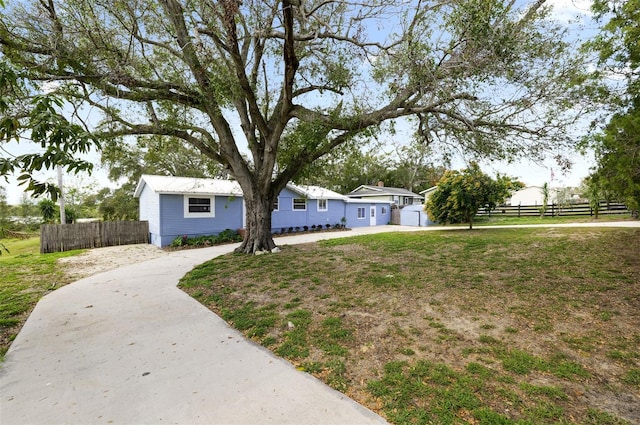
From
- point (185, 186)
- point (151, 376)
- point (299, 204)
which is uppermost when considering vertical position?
point (185, 186)

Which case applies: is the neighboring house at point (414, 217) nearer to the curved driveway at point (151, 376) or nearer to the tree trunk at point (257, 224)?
the tree trunk at point (257, 224)

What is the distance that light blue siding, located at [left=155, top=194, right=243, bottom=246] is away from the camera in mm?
12336

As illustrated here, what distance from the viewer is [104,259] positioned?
30.8ft

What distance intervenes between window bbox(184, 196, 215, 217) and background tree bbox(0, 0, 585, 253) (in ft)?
16.4

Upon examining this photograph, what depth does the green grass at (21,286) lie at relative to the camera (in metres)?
4.13

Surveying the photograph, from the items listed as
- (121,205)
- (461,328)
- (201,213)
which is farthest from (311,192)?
(461,328)

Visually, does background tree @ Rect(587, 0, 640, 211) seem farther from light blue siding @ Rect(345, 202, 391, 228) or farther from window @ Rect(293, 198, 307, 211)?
light blue siding @ Rect(345, 202, 391, 228)

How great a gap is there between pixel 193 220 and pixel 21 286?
720cm

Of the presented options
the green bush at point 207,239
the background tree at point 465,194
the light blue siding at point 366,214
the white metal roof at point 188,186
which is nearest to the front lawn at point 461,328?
the background tree at point 465,194

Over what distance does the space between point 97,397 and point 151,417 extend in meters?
0.67

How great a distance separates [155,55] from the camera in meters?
7.56

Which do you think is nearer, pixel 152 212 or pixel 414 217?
pixel 152 212

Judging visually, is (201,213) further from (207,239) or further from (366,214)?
(366,214)

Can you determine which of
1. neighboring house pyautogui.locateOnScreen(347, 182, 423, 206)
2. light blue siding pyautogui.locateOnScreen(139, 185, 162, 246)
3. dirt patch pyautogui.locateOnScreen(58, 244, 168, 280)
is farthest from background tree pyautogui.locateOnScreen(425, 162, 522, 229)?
neighboring house pyautogui.locateOnScreen(347, 182, 423, 206)
